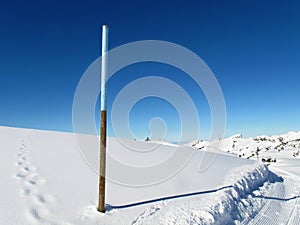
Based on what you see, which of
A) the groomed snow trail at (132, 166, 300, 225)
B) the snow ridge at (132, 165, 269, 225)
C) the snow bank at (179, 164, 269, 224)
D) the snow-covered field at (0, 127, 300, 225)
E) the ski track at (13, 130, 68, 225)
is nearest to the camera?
the ski track at (13, 130, 68, 225)

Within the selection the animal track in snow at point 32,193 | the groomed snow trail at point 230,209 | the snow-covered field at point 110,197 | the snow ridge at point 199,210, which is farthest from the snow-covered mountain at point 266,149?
the animal track in snow at point 32,193

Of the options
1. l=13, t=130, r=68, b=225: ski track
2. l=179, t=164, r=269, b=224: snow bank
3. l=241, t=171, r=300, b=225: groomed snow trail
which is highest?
l=13, t=130, r=68, b=225: ski track

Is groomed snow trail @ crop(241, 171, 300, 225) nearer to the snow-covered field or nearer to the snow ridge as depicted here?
the snow-covered field

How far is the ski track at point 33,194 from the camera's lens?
164 inches

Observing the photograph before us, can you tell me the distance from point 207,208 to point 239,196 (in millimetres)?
2529

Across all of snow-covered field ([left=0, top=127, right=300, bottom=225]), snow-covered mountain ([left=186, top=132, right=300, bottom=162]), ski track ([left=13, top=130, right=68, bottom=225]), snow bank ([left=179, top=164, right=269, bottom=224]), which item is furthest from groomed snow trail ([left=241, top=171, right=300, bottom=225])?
snow-covered mountain ([left=186, top=132, right=300, bottom=162])

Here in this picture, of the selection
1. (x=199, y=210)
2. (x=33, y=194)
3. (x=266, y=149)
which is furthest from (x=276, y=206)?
(x=266, y=149)

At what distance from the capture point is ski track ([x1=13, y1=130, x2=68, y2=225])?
13.6ft

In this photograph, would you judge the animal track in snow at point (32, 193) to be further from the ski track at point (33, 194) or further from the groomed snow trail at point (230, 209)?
the groomed snow trail at point (230, 209)

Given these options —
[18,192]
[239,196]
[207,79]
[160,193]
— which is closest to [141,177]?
[160,193]

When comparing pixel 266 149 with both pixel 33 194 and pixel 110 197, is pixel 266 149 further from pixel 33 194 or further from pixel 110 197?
pixel 33 194

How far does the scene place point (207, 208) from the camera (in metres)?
5.82

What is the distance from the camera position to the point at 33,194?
4.89 m

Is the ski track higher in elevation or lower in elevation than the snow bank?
higher
